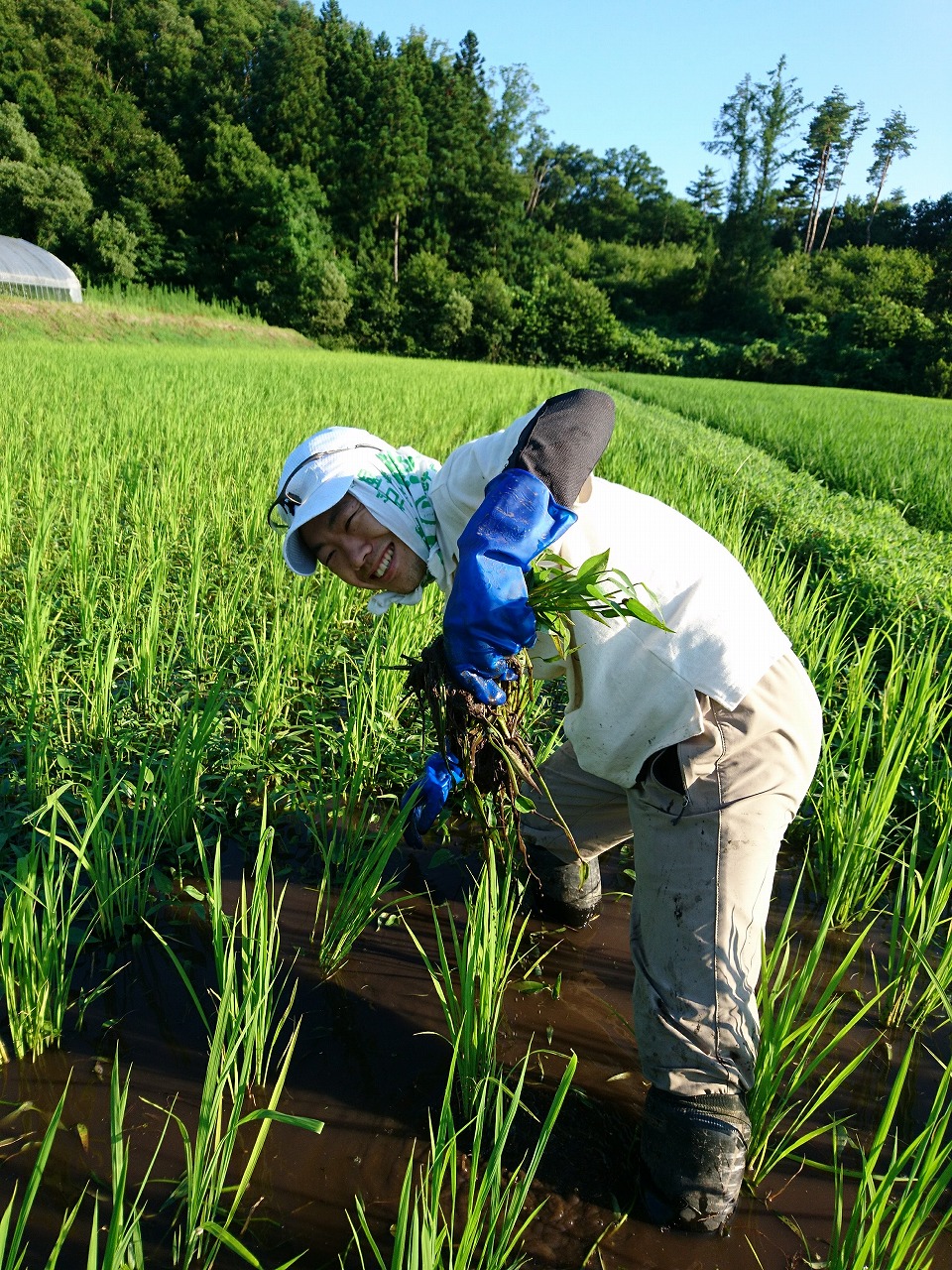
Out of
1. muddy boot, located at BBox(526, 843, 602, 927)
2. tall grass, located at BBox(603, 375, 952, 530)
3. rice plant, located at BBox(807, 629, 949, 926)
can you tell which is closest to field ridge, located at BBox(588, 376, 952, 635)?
tall grass, located at BBox(603, 375, 952, 530)

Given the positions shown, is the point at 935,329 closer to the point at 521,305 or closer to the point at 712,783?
the point at 521,305

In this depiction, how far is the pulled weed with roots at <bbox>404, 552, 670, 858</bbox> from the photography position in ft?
3.79

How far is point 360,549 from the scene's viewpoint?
56.6 inches

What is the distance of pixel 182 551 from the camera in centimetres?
337

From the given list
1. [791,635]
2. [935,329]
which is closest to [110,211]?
[935,329]

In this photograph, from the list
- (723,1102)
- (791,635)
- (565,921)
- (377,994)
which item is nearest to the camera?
(723,1102)

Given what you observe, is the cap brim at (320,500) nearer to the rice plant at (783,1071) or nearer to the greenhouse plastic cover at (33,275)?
the rice plant at (783,1071)

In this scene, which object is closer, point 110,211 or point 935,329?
point 935,329

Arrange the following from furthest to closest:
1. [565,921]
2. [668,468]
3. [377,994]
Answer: [668,468] < [565,921] < [377,994]

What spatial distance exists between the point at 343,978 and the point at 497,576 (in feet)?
3.10

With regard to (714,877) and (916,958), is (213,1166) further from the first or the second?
(916,958)

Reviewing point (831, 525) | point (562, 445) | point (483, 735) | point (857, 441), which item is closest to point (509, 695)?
point (483, 735)

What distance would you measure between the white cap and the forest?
2570cm

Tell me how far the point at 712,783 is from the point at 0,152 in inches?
1251
